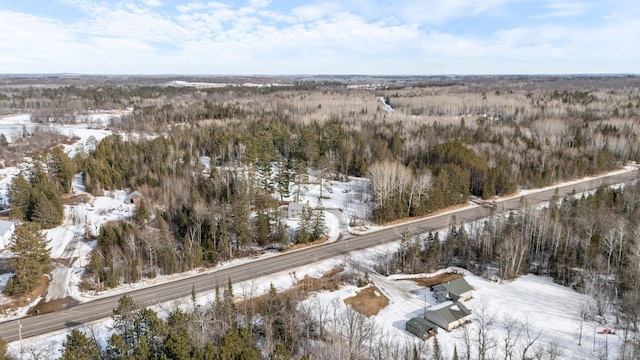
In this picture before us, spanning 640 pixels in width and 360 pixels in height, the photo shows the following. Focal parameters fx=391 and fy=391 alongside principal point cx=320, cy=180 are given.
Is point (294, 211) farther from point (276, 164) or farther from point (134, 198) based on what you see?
point (134, 198)

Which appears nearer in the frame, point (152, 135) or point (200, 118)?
point (152, 135)

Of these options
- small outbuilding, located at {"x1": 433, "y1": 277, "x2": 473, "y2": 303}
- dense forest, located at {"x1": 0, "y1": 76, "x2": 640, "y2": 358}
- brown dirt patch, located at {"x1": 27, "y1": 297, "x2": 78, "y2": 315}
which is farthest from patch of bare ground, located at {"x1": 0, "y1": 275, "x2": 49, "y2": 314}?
small outbuilding, located at {"x1": 433, "y1": 277, "x2": 473, "y2": 303}

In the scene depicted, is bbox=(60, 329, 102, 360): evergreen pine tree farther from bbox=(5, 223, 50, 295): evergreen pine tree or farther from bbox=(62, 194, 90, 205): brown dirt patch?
bbox=(62, 194, 90, 205): brown dirt patch

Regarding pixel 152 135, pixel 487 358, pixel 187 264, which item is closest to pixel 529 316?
pixel 487 358

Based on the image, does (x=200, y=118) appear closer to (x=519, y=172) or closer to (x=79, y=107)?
(x=79, y=107)

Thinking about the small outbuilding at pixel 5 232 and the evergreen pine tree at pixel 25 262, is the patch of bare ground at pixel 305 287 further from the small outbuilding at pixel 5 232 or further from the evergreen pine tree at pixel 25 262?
the small outbuilding at pixel 5 232
